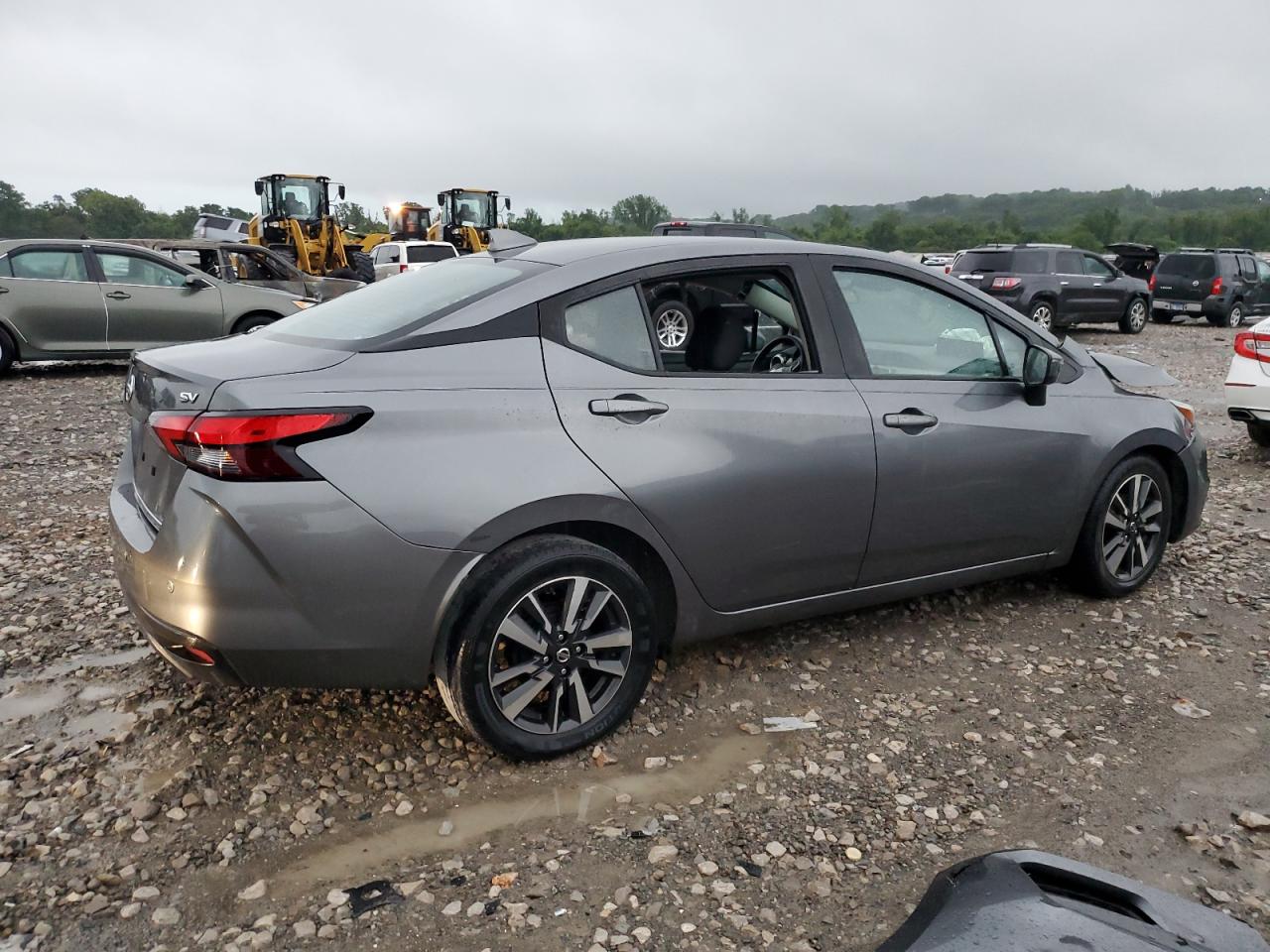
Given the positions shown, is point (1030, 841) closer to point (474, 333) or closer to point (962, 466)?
point (962, 466)

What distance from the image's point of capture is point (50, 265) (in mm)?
10273

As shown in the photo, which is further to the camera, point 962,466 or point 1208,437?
point 1208,437

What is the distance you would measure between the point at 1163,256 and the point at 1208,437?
14.7 meters

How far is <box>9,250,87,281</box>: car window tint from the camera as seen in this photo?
1011 centimetres

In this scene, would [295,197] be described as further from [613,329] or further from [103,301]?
[613,329]

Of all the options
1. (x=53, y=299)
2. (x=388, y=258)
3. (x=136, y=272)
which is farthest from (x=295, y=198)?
(x=53, y=299)

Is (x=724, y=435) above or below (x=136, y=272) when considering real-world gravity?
below

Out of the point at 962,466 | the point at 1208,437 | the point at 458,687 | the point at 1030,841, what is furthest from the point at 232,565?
the point at 1208,437

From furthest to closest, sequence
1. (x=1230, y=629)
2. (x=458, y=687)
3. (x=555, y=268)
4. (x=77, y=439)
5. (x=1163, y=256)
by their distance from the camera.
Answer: (x=1163, y=256)
(x=77, y=439)
(x=1230, y=629)
(x=555, y=268)
(x=458, y=687)

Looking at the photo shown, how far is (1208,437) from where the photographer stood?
27.8ft

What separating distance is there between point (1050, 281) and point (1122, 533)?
1403 cm

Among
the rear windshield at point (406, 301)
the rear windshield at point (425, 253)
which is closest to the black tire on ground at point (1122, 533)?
the rear windshield at point (406, 301)

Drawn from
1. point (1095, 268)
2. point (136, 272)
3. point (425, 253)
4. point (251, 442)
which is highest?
point (425, 253)

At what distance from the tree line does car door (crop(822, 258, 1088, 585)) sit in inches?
1414
